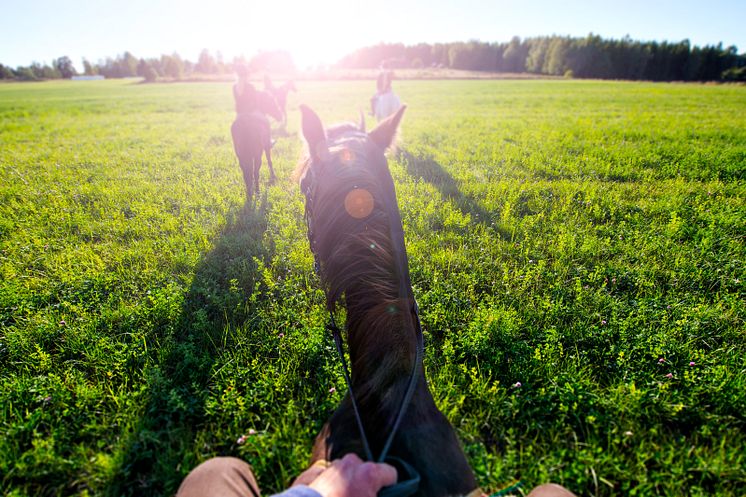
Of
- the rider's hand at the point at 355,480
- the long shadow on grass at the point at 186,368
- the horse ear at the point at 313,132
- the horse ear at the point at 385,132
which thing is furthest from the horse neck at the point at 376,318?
the horse ear at the point at 385,132

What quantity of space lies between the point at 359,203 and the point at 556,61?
337 feet

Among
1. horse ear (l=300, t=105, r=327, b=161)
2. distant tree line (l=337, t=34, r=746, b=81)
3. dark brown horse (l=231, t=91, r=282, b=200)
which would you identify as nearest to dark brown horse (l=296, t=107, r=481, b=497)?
horse ear (l=300, t=105, r=327, b=161)

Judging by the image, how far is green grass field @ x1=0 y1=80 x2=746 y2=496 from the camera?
2098 mm

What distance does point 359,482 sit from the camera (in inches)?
52.7

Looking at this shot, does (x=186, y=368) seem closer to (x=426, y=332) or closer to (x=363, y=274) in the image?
(x=363, y=274)

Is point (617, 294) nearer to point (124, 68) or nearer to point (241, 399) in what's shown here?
point (241, 399)

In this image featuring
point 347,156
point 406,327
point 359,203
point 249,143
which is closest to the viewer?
point 406,327

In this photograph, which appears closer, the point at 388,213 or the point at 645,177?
the point at 388,213

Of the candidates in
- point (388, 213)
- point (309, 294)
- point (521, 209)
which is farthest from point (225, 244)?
point (521, 209)

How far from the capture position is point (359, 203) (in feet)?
7.13

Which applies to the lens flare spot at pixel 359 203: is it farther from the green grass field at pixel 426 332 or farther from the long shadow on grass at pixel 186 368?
the long shadow on grass at pixel 186 368

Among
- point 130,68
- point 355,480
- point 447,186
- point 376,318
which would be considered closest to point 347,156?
point 376,318

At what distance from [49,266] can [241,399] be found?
347 cm

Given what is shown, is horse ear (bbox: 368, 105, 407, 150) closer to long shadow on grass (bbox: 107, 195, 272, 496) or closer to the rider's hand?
long shadow on grass (bbox: 107, 195, 272, 496)
